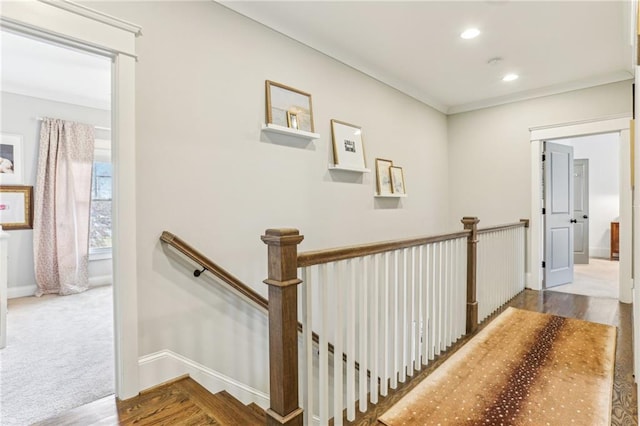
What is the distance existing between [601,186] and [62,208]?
32.1 ft

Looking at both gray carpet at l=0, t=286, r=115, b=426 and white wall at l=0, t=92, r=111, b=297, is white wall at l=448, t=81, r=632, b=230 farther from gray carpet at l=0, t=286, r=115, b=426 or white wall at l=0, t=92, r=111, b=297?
white wall at l=0, t=92, r=111, b=297

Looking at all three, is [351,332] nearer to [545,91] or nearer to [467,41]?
[467,41]

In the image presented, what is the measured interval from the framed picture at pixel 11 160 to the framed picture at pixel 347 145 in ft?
13.9

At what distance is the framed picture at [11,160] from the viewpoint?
4.30 metres

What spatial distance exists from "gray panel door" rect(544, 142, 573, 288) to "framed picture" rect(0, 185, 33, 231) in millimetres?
6984

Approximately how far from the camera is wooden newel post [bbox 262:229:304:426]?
1349 mm

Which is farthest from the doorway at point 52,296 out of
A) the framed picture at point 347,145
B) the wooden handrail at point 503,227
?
the wooden handrail at point 503,227

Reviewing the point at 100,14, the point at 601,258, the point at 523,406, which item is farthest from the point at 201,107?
the point at 601,258

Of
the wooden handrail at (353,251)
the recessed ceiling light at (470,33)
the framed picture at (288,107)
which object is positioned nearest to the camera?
the wooden handrail at (353,251)

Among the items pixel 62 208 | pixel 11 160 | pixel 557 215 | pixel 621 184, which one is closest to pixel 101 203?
pixel 62 208

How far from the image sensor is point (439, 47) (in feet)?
10.7

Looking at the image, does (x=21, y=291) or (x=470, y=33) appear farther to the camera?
(x=21, y=291)

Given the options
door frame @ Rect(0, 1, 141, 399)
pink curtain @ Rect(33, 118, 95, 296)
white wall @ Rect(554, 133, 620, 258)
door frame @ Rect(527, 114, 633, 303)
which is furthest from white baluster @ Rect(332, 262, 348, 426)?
white wall @ Rect(554, 133, 620, 258)

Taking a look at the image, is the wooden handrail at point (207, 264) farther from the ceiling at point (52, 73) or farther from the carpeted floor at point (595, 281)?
the carpeted floor at point (595, 281)
